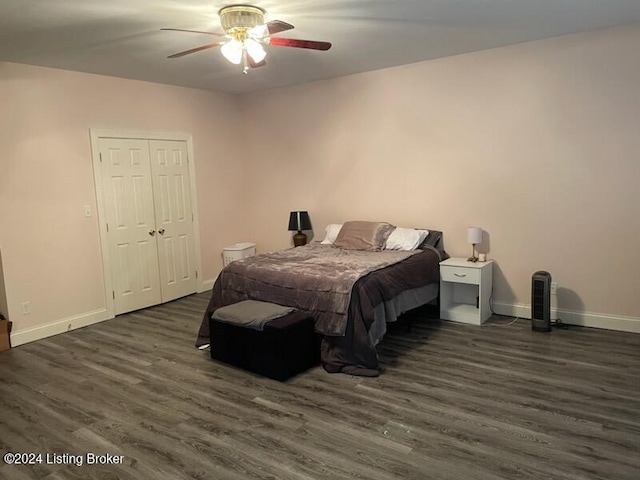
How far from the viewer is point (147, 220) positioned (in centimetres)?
555

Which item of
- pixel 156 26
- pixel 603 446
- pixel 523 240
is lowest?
pixel 603 446

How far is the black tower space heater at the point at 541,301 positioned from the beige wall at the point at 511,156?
0.30m

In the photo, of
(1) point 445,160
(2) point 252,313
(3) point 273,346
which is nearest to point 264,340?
(3) point 273,346

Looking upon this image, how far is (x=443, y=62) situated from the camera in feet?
16.0

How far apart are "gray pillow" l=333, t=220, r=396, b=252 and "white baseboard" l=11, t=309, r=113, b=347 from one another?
2.69 metres

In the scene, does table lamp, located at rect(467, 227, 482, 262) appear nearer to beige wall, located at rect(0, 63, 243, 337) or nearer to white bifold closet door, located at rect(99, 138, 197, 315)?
white bifold closet door, located at rect(99, 138, 197, 315)

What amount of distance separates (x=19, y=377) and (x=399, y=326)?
129 inches

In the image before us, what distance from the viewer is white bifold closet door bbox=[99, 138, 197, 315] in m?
5.25

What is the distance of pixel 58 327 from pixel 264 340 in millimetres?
2586

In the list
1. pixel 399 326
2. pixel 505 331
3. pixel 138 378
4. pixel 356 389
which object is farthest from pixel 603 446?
pixel 138 378

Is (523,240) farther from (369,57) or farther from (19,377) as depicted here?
(19,377)

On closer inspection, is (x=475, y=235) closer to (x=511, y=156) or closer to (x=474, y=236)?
(x=474, y=236)

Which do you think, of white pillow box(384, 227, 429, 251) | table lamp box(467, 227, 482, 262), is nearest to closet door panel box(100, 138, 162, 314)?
white pillow box(384, 227, 429, 251)

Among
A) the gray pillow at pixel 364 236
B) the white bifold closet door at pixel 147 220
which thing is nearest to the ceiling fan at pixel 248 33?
the gray pillow at pixel 364 236
